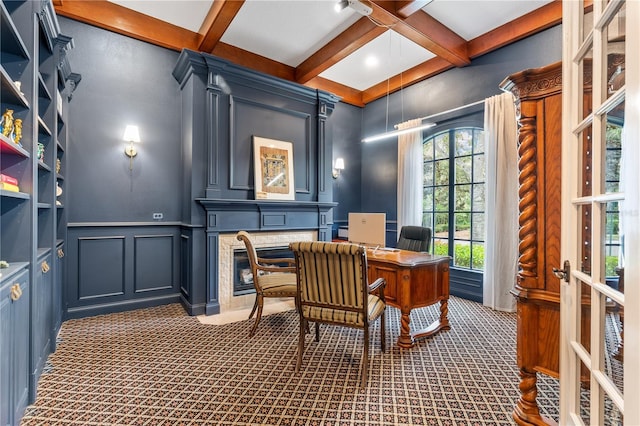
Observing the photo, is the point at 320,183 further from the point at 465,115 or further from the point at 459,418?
the point at 459,418

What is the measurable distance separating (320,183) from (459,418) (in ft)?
11.4

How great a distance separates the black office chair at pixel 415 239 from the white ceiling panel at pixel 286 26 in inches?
108

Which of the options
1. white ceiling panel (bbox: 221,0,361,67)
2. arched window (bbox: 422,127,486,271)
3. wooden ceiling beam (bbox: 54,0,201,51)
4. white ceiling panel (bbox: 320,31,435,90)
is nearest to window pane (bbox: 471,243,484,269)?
arched window (bbox: 422,127,486,271)

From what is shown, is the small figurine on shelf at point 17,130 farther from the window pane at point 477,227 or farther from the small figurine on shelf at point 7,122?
the window pane at point 477,227

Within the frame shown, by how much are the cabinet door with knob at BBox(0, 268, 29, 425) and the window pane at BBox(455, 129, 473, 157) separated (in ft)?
16.6

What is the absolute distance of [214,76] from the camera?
377cm

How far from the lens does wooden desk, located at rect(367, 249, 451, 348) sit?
109 inches

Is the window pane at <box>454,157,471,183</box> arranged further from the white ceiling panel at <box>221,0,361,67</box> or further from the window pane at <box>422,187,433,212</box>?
the white ceiling panel at <box>221,0,361,67</box>

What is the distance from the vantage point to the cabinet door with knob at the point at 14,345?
4.87 ft

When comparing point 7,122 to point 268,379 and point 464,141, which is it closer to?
point 268,379

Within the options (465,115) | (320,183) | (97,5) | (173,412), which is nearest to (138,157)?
(97,5)

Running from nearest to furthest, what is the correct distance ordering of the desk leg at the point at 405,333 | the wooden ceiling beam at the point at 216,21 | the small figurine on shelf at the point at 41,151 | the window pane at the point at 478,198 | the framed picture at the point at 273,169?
1. the small figurine on shelf at the point at 41,151
2. the desk leg at the point at 405,333
3. the wooden ceiling beam at the point at 216,21
4. the framed picture at the point at 273,169
5. the window pane at the point at 478,198

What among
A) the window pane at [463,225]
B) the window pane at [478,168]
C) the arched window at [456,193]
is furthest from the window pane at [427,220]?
the window pane at [478,168]

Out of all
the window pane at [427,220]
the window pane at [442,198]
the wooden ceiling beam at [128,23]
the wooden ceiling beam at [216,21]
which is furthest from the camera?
the window pane at [427,220]
